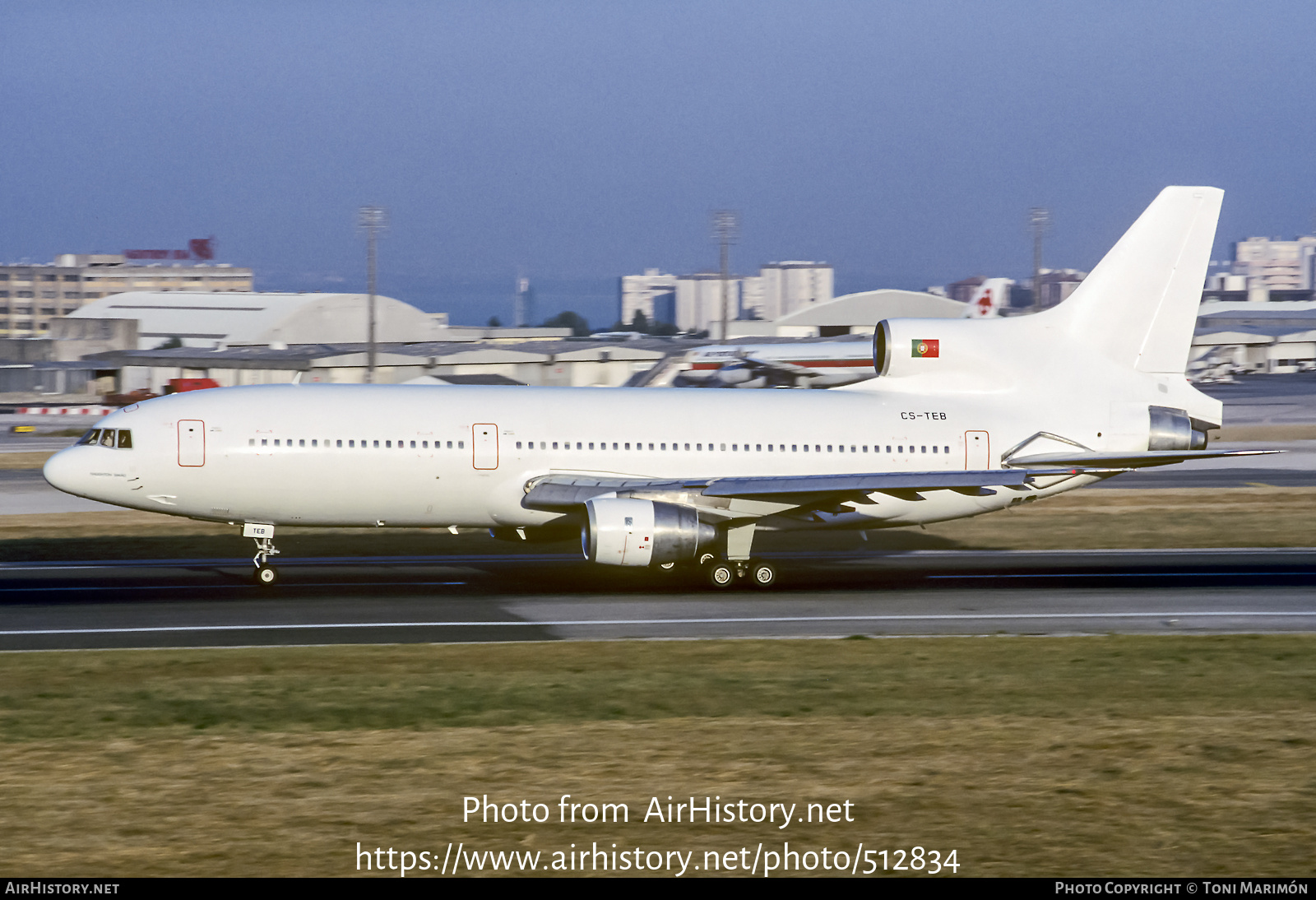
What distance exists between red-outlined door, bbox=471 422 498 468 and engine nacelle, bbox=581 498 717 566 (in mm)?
2554

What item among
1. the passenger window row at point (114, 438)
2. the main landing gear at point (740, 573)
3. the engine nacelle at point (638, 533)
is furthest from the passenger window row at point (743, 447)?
the passenger window row at point (114, 438)

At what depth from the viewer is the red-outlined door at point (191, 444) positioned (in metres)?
27.5

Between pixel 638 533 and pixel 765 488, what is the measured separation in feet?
9.37

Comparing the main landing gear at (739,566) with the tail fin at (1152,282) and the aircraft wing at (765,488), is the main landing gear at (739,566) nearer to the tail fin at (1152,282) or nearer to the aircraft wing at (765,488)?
the aircraft wing at (765,488)

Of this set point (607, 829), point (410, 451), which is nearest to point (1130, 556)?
point (410, 451)

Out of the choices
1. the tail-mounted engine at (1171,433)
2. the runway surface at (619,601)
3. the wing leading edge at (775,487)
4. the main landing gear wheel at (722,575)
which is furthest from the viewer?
the tail-mounted engine at (1171,433)

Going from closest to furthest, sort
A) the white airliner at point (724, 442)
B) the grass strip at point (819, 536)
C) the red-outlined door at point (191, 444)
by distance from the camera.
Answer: the red-outlined door at point (191, 444) → the white airliner at point (724, 442) → the grass strip at point (819, 536)

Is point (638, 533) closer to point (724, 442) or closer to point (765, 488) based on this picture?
point (765, 488)

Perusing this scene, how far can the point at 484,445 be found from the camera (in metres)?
28.4

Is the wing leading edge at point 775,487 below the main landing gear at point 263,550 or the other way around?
the other way around

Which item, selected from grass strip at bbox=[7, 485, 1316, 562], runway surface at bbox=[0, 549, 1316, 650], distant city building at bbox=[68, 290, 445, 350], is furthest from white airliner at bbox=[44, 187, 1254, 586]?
distant city building at bbox=[68, 290, 445, 350]

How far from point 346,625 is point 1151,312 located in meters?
19.9

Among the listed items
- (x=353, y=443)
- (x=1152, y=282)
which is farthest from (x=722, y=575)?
(x=1152, y=282)

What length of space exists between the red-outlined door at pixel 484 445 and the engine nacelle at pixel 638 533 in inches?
101
